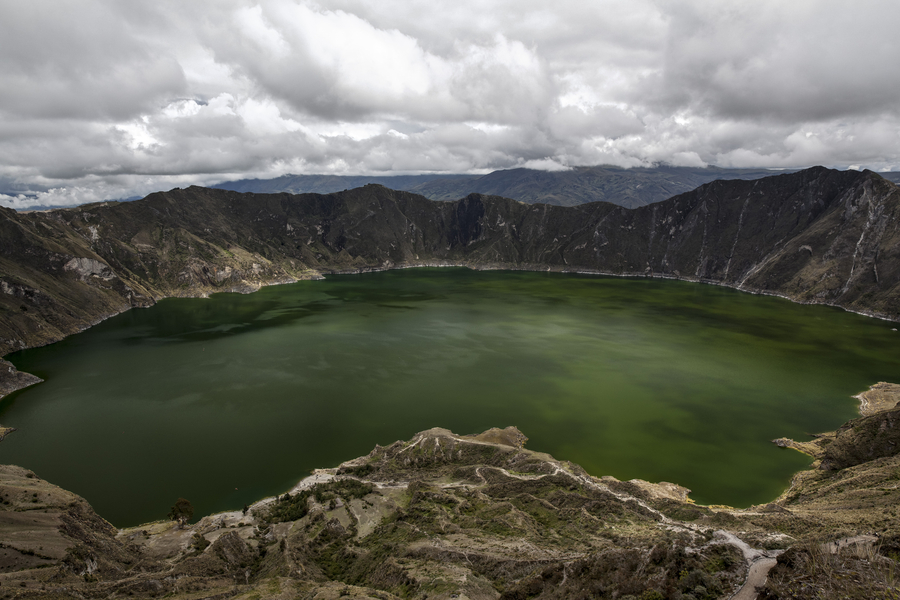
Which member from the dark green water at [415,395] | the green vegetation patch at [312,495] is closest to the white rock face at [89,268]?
the dark green water at [415,395]

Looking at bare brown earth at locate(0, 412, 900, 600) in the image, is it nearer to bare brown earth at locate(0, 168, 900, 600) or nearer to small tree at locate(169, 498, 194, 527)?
bare brown earth at locate(0, 168, 900, 600)

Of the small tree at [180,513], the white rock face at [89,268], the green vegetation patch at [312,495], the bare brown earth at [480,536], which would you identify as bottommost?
the small tree at [180,513]

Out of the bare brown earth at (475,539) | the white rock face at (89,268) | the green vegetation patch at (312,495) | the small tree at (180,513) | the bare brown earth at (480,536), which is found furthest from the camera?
the white rock face at (89,268)

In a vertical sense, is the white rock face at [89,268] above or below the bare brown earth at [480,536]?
above

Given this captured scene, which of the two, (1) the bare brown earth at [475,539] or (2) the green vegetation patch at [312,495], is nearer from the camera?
(1) the bare brown earth at [475,539]

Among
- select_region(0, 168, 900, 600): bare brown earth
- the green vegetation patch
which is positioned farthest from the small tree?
the green vegetation patch

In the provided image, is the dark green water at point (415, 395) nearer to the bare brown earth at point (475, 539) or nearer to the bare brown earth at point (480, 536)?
the bare brown earth at point (480, 536)

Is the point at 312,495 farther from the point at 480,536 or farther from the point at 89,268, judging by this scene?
the point at 89,268

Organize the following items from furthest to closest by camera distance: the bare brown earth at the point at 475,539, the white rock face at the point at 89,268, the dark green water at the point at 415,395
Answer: the white rock face at the point at 89,268, the dark green water at the point at 415,395, the bare brown earth at the point at 475,539
